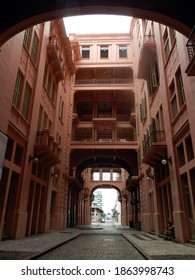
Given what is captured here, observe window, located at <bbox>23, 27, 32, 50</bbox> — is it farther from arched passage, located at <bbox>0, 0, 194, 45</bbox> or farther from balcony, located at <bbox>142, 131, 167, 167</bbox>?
balcony, located at <bbox>142, 131, 167, 167</bbox>

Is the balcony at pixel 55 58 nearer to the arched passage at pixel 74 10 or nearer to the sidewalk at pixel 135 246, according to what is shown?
the arched passage at pixel 74 10

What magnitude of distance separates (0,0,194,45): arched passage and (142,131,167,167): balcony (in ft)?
27.6

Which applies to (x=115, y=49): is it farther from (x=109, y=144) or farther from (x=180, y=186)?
(x=180, y=186)

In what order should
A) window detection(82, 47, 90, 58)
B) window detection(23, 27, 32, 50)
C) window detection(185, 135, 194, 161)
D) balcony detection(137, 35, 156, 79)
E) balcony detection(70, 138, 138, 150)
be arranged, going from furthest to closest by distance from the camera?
window detection(82, 47, 90, 58) < balcony detection(70, 138, 138, 150) < balcony detection(137, 35, 156, 79) < window detection(23, 27, 32, 50) < window detection(185, 135, 194, 161)

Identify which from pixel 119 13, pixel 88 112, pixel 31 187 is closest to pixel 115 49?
pixel 88 112

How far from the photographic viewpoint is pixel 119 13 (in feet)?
23.3

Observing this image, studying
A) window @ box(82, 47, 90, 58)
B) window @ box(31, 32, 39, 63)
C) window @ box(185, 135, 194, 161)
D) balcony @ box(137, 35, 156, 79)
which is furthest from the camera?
window @ box(82, 47, 90, 58)

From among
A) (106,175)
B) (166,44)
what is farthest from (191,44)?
(106,175)

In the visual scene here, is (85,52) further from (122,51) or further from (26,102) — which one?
(26,102)

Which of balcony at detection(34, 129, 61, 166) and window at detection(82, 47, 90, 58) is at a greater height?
window at detection(82, 47, 90, 58)

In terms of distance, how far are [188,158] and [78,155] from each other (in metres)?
20.4

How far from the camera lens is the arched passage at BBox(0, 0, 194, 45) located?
664cm

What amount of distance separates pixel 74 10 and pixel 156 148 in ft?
31.4

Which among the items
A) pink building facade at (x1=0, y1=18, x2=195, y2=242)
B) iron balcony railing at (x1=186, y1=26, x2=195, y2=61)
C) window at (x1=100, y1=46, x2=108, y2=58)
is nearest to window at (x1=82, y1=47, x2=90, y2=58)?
window at (x1=100, y1=46, x2=108, y2=58)
